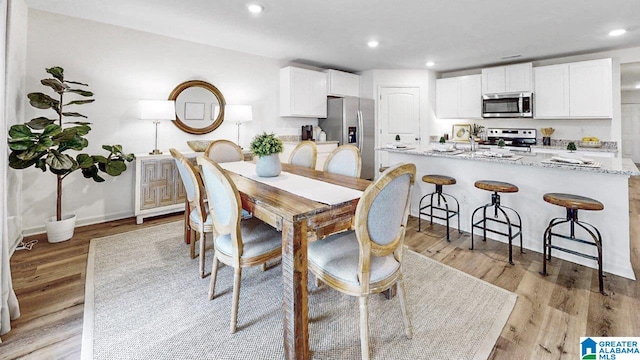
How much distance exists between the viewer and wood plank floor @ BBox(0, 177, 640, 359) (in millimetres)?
1557

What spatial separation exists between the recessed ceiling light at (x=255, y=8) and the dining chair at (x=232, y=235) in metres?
2.01

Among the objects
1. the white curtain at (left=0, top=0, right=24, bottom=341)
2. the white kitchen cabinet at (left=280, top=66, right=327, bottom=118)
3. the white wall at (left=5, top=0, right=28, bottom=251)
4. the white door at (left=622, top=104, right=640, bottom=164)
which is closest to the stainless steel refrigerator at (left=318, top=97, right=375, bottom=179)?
the white kitchen cabinet at (left=280, top=66, right=327, bottom=118)

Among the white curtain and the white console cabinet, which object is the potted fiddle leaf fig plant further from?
the white curtain

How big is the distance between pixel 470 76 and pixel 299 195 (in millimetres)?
5337

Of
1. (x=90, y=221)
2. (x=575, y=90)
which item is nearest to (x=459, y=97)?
(x=575, y=90)

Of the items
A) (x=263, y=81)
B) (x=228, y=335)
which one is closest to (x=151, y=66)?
(x=263, y=81)

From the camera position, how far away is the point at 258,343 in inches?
62.1

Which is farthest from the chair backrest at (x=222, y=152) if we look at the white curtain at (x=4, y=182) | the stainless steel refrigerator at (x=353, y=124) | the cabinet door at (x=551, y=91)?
the cabinet door at (x=551, y=91)

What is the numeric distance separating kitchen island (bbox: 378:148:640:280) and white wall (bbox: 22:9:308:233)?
3.02m

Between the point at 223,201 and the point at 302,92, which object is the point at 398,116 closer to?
the point at 302,92

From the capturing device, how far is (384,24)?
11.3 ft

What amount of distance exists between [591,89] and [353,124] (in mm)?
3644

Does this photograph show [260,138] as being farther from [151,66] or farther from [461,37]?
[461,37]

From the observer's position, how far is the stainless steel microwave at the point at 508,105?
496cm
